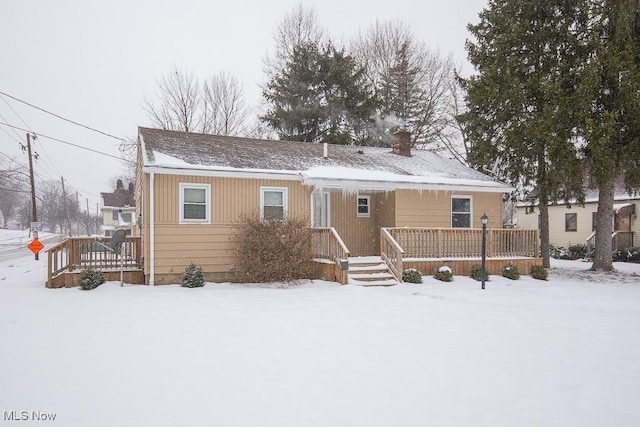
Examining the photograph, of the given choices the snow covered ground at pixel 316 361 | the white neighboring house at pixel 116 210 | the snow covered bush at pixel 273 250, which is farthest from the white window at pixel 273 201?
the white neighboring house at pixel 116 210

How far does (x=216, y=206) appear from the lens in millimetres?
11719

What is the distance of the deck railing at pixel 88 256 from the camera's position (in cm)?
1078

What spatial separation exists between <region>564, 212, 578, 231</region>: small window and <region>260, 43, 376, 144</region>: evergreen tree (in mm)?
12254

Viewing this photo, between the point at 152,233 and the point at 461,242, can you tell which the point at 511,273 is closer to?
the point at 461,242

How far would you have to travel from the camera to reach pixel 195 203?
11.6 meters

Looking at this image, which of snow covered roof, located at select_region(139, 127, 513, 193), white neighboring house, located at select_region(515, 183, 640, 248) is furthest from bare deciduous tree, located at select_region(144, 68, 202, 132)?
white neighboring house, located at select_region(515, 183, 640, 248)

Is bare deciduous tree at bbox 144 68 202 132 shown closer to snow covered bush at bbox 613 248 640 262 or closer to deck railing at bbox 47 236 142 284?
deck railing at bbox 47 236 142 284

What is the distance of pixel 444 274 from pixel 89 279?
9.11 m

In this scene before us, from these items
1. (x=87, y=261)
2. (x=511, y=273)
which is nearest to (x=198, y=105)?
(x=87, y=261)

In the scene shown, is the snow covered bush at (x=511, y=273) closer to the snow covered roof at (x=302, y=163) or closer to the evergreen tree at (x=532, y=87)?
the snow covered roof at (x=302, y=163)

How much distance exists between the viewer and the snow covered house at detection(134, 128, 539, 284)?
37.0 feet

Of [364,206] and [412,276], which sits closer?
[412,276]

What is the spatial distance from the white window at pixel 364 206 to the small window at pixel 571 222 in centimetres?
1519

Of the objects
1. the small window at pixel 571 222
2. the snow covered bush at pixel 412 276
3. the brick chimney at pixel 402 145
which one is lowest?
the snow covered bush at pixel 412 276
